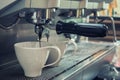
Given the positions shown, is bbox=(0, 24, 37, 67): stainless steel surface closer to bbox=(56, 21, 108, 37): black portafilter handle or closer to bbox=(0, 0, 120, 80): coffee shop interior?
bbox=(0, 0, 120, 80): coffee shop interior

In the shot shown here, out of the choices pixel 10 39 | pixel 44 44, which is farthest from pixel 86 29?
pixel 10 39

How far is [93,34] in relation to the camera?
66 cm

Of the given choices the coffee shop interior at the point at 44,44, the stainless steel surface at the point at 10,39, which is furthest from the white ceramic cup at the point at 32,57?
the stainless steel surface at the point at 10,39

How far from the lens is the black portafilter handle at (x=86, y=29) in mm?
649

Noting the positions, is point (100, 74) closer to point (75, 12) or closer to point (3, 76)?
point (75, 12)

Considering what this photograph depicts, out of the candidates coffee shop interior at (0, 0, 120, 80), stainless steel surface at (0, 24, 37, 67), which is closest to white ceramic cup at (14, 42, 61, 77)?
coffee shop interior at (0, 0, 120, 80)

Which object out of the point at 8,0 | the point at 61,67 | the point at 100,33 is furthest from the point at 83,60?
the point at 8,0

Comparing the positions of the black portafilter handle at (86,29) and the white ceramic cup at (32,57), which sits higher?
the black portafilter handle at (86,29)

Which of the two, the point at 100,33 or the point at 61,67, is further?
the point at 61,67

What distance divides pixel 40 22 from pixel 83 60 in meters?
0.29

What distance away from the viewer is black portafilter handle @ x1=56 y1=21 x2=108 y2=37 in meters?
0.65

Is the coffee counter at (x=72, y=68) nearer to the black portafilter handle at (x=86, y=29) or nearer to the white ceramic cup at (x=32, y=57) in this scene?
the white ceramic cup at (x=32, y=57)

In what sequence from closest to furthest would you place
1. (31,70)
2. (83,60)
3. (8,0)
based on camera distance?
(8,0) → (31,70) → (83,60)

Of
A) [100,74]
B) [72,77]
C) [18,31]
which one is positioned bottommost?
[100,74]
